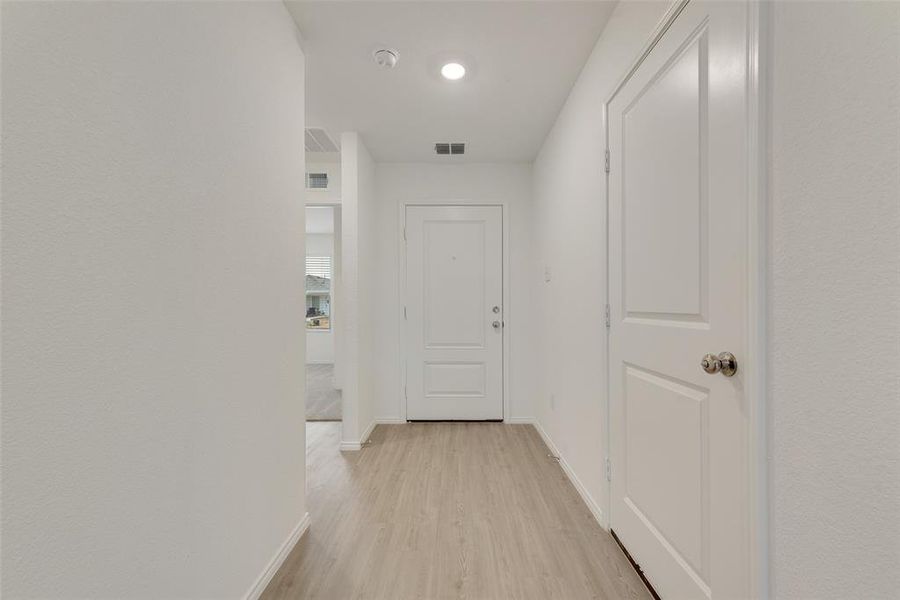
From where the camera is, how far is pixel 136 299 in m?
0.94

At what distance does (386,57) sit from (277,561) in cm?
237

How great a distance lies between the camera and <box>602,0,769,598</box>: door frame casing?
3.22 feet

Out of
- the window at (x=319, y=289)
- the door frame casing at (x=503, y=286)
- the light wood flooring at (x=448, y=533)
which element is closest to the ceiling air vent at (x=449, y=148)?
the door frame casing at (x=503, y=286)

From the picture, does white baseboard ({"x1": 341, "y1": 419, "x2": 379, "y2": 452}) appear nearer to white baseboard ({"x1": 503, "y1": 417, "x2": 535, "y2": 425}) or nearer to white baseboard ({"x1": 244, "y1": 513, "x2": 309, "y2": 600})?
white baseboard ({"x1": 244, "y1": 513, "x2": 309, "y2": 600})

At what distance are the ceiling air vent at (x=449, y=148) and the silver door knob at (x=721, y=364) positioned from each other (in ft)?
8.75

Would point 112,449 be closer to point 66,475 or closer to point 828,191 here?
point 66,475

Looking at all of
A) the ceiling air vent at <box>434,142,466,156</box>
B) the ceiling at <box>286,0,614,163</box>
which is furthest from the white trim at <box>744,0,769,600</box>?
the ceiling air vent at <box>434,142,466,156</box>

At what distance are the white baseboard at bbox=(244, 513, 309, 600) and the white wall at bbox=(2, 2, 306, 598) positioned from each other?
36 millimetres

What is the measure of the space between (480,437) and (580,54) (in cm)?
272

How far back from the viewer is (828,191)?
0.83 m

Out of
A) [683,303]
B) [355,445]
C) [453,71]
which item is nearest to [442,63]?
[453,71]

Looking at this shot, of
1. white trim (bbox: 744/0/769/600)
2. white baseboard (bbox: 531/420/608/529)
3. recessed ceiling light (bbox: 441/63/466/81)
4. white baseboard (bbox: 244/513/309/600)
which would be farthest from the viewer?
recessed ceiling light (bbox: 441/63/466/81)

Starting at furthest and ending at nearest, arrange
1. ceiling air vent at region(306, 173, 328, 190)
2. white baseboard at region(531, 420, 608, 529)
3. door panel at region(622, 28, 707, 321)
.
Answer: ceiling air vent at region(306, 173, 328, 190)
white baseboard at region(531, 420, 608, 529)
door panel at region(622, 28, 707, 321)

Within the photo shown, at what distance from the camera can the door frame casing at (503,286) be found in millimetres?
3760
